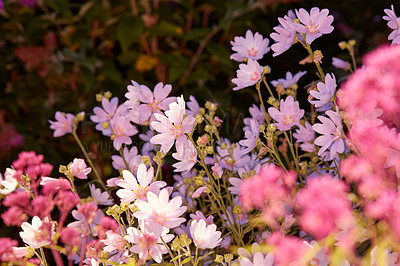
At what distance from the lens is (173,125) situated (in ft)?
1.76

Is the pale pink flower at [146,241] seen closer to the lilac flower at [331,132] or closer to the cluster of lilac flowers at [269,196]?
the cluster of lilac flowers at [269,196]

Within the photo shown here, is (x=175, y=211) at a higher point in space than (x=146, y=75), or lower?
higher

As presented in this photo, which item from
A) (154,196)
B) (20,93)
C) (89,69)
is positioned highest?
(154,196)

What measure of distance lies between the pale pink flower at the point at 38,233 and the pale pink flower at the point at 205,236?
0.16 m

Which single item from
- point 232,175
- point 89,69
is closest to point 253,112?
point 232,175

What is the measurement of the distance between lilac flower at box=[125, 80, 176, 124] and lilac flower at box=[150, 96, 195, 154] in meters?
0.09

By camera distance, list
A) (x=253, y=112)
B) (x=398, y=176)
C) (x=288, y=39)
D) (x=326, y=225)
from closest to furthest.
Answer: (x=326, y=225) < (x=398, y=176) < (x=288, y=39) < (x=253, y=112)

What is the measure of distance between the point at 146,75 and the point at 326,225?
149 centimetres

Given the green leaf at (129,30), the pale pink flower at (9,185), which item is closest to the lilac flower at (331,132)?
the pale pink flower at (9,185)

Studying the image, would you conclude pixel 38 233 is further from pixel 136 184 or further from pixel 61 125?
pixel 61 125

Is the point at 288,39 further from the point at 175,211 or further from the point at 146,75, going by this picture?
the point at 146,75

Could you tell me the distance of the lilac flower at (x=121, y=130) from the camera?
2.19 feet

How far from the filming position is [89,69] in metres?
1.51

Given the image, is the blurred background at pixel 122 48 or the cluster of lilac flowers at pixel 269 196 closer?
the cluster of lilac flowers at pixel 269 196
